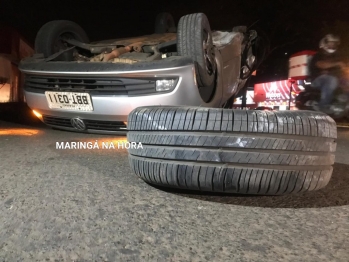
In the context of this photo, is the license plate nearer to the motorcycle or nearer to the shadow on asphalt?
the shadow on asphalt

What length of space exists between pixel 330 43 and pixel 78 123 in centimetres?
1149

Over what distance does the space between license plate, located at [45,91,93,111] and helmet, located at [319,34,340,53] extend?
11158mm

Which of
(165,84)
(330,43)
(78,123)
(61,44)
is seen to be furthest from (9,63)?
(165,84)

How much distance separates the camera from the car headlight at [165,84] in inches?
113

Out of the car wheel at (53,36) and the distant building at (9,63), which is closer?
the car wheel at (53,36)

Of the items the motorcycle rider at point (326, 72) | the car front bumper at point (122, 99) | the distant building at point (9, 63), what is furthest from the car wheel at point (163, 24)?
the distant building at point (9, 63)

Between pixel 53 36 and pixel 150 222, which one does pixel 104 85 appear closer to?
pixel 53 36

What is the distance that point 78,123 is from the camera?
3.23m

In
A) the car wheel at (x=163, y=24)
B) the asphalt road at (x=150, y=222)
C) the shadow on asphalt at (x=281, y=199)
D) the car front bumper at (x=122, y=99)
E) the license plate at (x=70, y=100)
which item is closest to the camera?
the asphalt road at (x=150, y=222)

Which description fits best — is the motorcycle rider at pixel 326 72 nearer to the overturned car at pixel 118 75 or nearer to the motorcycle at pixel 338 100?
the motorcycle at pixel 338 100

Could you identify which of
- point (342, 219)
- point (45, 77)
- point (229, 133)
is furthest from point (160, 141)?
point (45, 77)

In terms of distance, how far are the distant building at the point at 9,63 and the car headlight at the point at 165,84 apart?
38.6 feet

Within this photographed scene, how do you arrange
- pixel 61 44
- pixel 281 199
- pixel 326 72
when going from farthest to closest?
1. pixel 326 72
2. pixel 61 44
3. pixel 281 199

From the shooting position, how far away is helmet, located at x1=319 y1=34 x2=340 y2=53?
11.9 meters
